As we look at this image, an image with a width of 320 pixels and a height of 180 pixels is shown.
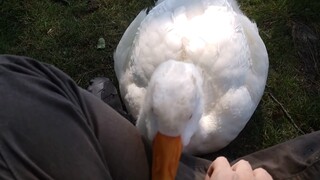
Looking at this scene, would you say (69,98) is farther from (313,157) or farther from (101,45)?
(101,45)

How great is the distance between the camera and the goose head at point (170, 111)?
1.60m

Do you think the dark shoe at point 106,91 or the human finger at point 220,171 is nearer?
the human finger at point 220,171

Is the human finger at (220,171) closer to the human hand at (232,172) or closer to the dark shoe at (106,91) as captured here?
the human hand at (232,172)

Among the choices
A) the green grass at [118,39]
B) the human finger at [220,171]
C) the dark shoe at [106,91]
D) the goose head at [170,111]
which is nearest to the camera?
the human finger at [220,171]

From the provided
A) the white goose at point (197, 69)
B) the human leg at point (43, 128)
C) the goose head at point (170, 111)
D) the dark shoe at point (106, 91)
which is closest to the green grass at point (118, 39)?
the dark shoe at point (106, 91)

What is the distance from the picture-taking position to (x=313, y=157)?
5.58 feet

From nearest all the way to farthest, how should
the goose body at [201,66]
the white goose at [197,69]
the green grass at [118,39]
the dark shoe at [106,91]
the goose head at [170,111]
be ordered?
1. the goose head at [170,111]
2. the white goose at [197,69]
3. the goose body at [201,66]
4. the dark shoe at [106,91]
5. the green grass at [118,39]

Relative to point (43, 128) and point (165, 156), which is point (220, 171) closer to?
point (165, 156)

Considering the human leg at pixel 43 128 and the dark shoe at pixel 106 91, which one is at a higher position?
the human leg at pixel 43 128

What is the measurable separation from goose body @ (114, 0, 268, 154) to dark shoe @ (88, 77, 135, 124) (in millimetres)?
78

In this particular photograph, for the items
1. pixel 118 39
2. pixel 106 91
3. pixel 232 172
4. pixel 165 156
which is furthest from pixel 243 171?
pixel 118 39

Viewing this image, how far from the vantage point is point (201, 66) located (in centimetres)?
191

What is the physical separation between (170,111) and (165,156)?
149 millimetres

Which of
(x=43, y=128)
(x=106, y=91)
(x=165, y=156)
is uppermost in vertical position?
(x=43, y=128)
